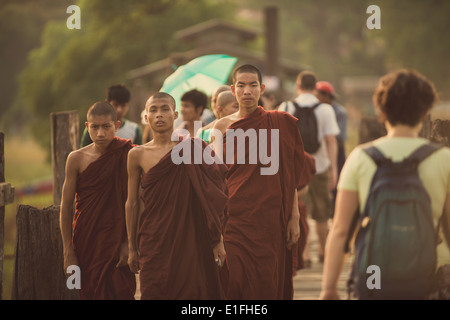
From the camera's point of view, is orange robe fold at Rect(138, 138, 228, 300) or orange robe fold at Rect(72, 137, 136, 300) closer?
orange robe fold at Rect(138, 138, 228, 300)

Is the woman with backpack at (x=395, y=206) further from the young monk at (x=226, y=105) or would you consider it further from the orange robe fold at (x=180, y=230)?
the young monk at (x=226, y=105)

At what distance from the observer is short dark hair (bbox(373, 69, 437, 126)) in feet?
12.5

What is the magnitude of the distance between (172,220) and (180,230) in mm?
84

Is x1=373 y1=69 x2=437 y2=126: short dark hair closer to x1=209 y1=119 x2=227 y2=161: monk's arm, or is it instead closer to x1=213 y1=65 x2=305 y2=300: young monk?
x1=213 y1=65 x2=305 y2=300: young monk

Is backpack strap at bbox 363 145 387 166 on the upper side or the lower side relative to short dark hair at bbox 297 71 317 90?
lower

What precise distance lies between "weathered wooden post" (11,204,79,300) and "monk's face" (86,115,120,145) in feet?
1.91

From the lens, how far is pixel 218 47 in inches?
897

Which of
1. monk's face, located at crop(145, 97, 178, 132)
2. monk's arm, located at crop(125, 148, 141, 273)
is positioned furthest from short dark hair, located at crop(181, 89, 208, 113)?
monk's arm, located at crop(125, 148, 141, 273)

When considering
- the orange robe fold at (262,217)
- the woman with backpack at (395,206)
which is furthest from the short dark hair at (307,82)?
the woman with backpack at (395,206)

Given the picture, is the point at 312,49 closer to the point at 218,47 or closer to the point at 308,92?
the point at 218,47

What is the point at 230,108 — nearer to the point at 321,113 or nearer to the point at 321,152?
the point at 321,113

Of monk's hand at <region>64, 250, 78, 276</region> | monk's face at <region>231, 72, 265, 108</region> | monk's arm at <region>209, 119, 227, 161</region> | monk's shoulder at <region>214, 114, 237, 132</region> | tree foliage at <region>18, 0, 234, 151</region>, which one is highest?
tree foliage at <region>18, 0, 234, 151</region>

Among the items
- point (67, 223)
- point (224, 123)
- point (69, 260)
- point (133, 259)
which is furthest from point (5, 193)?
point (224, 123)

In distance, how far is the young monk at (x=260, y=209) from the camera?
18.5ft
